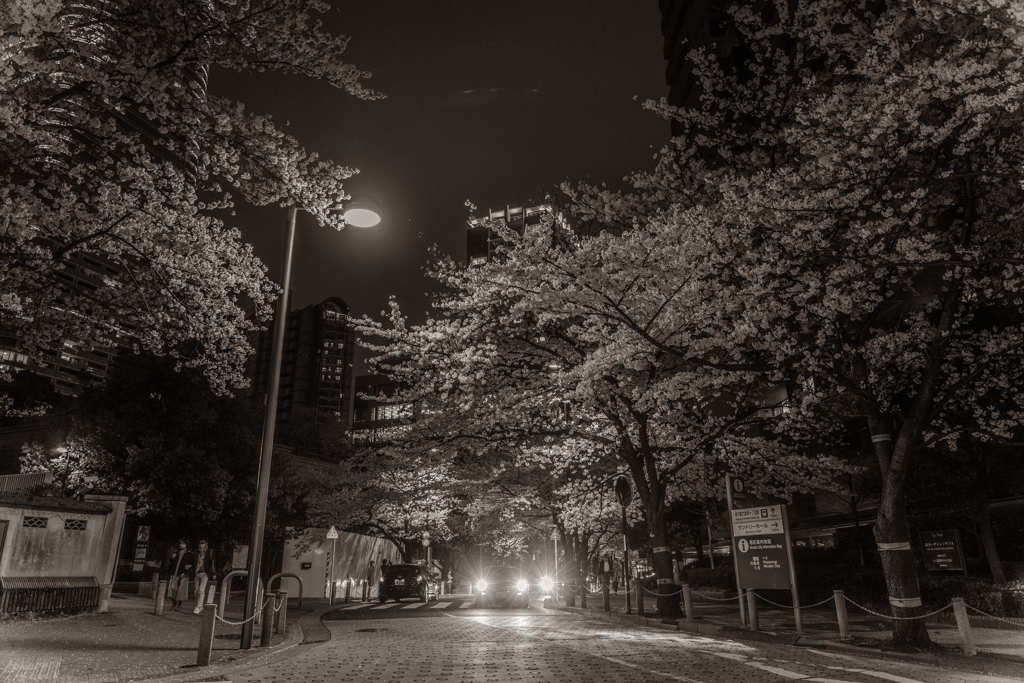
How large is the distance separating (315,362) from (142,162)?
4834 inches

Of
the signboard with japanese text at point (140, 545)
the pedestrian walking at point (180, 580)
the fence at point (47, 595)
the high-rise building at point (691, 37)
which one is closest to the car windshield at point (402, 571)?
the pedestrian walking at point (180, 580)

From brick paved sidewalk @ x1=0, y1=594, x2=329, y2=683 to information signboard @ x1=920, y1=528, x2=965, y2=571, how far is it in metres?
16.9

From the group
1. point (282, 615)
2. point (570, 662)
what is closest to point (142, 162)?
point (282, 615)

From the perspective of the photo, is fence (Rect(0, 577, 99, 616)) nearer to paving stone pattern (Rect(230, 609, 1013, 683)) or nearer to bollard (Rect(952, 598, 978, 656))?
paving stone pattern (Rect(230, 609, 1013, 683))

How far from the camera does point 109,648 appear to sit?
10.0 meters

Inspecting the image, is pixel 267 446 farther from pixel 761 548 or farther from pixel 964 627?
pixel 964 627

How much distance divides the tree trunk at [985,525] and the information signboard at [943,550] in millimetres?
647

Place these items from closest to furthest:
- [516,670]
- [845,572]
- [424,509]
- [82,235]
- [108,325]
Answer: [516,670] < [82,235] < [108,325] < [845,572] < [424,509]

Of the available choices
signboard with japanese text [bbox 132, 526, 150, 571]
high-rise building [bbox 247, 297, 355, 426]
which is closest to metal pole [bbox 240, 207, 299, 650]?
signboard with japanese text [bbox 132, 526, 150, 571]

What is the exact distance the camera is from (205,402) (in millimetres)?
30828

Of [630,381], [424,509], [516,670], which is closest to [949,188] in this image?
[630,381]

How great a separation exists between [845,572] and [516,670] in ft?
57.2

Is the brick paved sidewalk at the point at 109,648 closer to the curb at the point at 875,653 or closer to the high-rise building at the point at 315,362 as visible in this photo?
the curb at the point at 875,653

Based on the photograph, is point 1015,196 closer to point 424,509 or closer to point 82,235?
point 82,235
